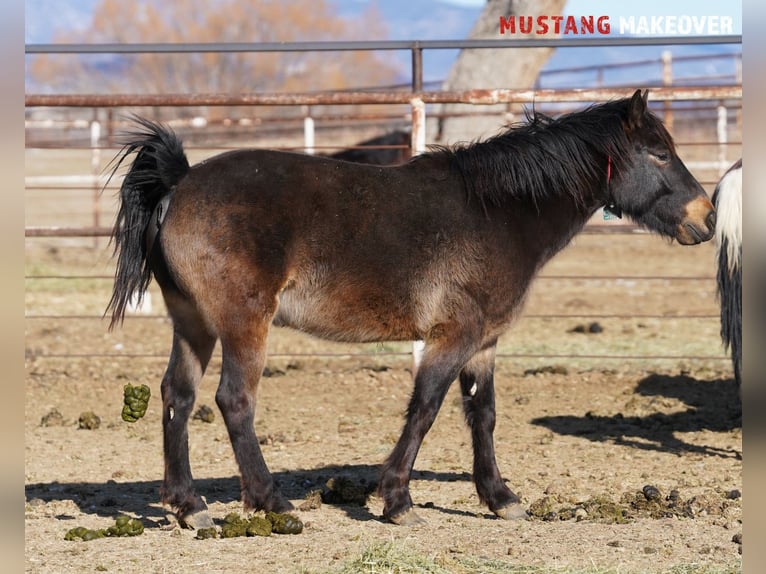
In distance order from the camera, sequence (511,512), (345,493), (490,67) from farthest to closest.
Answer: (490,67) → (345,493) → (511,512)

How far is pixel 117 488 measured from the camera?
5.10 m

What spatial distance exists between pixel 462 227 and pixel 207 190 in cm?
114

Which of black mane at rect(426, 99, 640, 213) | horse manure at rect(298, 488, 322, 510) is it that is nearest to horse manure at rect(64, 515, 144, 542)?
horse manure at rect(298, 488, 322, 510)

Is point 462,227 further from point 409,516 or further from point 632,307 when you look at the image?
point 632,307

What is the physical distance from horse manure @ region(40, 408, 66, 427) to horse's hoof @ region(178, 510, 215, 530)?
2451 millimetres

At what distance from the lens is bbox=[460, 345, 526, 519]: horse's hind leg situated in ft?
15.0

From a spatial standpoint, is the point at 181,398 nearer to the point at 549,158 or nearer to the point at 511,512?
the point at 511,512

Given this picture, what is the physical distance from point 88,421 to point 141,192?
2484 millimetres

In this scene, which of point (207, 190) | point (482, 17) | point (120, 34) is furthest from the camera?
point (120, 34)

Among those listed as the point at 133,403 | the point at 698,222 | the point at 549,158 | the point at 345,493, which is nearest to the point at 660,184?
the point at 698,222

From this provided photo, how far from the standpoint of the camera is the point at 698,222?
15.1 feet

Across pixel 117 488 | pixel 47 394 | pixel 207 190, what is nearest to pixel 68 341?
pixel 47 394

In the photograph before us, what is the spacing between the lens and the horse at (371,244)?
423cm

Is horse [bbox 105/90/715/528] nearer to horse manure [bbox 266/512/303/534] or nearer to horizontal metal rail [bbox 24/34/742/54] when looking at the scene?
horse manure [bbox 266/512/303/534]
